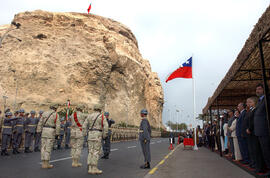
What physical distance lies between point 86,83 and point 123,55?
53.8 feet

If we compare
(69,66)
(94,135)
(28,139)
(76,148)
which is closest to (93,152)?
(94,135)

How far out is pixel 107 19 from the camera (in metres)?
88.1

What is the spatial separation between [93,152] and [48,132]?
221 cm

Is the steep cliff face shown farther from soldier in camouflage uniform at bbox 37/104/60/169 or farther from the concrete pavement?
the concrete pavement

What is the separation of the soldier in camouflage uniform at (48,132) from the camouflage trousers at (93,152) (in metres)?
1.75

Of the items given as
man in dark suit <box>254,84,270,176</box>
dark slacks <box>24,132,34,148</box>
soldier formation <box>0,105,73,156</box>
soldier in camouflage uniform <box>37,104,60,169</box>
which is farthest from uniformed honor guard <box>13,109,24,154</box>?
man in dark suit <box>254,84,270,176</box>

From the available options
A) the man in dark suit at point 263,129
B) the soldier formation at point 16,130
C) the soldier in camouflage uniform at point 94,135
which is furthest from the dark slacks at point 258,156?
the soldier formation at point 16,130

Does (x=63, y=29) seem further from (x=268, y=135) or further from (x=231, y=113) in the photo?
(x=268, y=135)

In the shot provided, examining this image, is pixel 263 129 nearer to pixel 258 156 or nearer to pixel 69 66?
pixel 258 156

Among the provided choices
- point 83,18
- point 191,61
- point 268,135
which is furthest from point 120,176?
point 83,18

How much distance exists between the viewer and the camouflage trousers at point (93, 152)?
7301 millimetres

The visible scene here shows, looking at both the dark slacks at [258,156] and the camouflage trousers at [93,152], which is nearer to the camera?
the dark slacks at [258,156]

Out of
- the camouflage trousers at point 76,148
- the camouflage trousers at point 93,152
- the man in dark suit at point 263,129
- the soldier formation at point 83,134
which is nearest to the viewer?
the man in dark suit at point 263,129

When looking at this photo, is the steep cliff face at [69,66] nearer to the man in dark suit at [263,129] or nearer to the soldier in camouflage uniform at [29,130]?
the soldier in camouflage uniform at [29,130]
